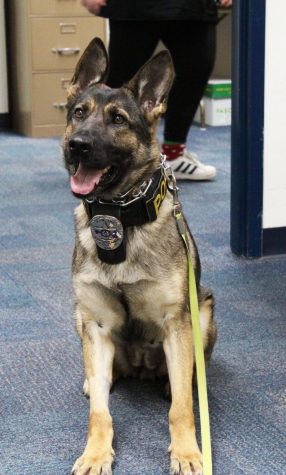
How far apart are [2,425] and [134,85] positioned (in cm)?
89

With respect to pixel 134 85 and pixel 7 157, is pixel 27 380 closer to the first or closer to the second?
pixel 134 85

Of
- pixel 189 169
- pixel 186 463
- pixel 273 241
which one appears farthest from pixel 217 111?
pixel 186 463

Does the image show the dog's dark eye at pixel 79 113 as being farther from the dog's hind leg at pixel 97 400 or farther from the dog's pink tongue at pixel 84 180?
the dog's hind leg at pixel 97 400

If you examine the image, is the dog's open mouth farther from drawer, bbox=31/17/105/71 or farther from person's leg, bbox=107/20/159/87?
drawer, bbox=31/17/105/71

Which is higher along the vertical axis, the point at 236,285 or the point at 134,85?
the point at 134,85

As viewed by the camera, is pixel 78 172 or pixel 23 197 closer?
pixel 78 172

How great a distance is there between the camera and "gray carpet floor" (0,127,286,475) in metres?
1.98

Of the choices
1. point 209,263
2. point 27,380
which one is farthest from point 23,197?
point 27,380

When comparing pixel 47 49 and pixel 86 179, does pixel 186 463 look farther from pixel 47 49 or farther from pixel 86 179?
pixel 47 49

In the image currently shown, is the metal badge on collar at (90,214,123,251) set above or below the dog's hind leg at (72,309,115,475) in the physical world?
above

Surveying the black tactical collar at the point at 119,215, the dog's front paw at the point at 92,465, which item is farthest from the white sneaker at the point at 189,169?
the dog's front paw at the point at 92,465

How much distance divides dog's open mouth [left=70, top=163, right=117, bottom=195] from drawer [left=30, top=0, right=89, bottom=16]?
4.22m

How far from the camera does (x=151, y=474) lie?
1.90 m

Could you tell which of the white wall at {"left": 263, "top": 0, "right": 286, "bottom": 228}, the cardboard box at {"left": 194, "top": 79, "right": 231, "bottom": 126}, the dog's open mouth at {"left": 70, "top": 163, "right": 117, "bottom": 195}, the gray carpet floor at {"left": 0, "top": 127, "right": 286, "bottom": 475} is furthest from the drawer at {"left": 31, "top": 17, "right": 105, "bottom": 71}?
the dog's open mouth at {"left": 70, "top": 163, "right": 117, "bottom": 195}
